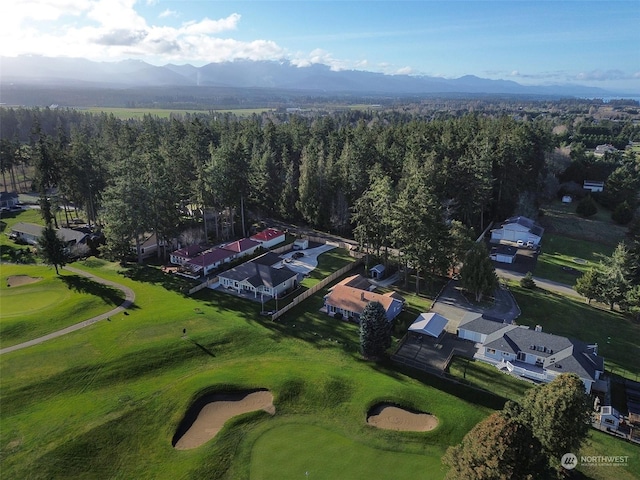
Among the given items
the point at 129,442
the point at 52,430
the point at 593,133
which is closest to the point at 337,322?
the point at 129,442

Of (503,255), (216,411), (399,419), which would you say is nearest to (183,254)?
(216,411)

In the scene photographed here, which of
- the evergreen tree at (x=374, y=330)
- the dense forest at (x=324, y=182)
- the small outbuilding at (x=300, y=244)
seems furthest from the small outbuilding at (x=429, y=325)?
the small outbuilding at (x=300, y=244)

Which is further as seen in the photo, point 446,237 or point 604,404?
point 446,237

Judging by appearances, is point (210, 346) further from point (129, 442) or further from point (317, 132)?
point (317, 132)

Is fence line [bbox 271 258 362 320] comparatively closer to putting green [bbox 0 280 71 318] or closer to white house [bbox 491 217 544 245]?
putting green [bbox 0 280 71 318]

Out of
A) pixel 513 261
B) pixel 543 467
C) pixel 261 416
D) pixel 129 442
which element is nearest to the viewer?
pixel 543 467

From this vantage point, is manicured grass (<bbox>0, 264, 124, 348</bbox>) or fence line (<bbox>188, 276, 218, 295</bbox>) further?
fence line (<bbox>188, 276, 218, 295</bbox>)

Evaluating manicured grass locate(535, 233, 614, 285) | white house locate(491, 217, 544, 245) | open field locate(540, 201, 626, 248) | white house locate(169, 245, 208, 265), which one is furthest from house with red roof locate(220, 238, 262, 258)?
open field locate(540, 201, 626, 248)
